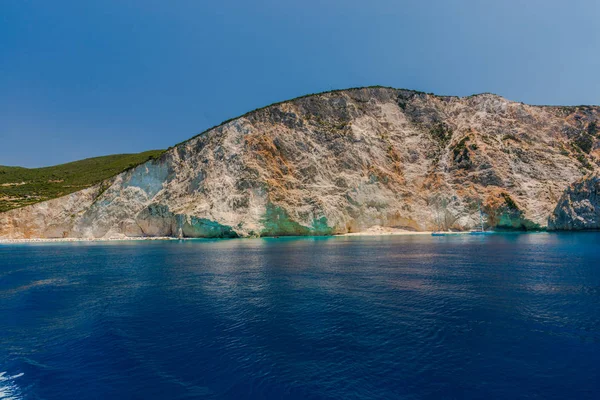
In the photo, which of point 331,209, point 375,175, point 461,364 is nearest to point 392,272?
point 461,364

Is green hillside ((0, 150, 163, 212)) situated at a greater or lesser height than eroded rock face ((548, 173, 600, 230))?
greater

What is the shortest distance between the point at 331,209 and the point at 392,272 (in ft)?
141

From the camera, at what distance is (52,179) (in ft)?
329

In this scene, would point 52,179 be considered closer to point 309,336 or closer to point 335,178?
point 335,178

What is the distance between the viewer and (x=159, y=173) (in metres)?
71.9

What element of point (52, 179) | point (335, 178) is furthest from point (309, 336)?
point (52, 179)

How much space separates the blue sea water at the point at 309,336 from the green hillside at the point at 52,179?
65.6 metres

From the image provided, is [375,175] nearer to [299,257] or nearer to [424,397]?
[299,257]

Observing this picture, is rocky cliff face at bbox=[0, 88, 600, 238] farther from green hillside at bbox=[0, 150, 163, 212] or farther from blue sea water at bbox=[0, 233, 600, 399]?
blue sea water at bbox=[0, 233, 600, 399]

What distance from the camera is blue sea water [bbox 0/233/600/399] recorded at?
25.9 ft

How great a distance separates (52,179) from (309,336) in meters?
121

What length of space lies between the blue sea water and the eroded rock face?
4653cm

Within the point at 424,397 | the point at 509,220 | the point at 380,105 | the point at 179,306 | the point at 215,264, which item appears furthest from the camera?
the point at 380,105

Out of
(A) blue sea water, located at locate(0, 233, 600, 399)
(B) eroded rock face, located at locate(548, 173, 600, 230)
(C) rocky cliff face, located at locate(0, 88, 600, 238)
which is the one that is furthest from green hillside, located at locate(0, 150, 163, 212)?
(B) eroded rock face, located at locate(548, 173, 600, 230)
